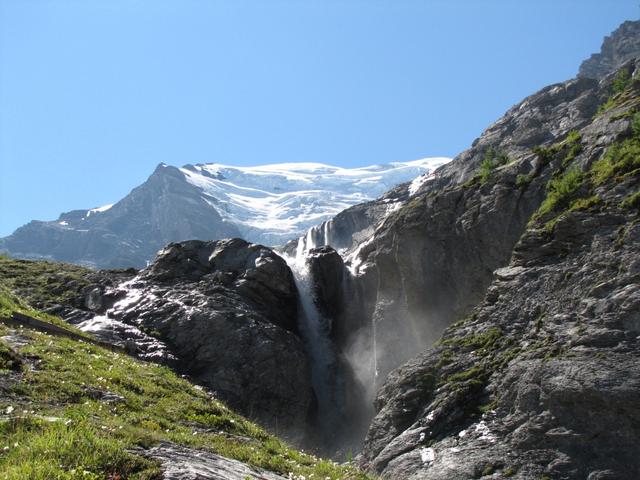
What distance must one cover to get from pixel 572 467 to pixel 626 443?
163cm

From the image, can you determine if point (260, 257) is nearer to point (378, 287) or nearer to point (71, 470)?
point (378, 287)

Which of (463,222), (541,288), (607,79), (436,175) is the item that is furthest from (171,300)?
(607,79)

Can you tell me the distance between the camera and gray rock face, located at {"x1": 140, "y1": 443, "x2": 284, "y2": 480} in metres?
9.29

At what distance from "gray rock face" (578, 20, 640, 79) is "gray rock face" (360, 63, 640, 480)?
152713 millimetres

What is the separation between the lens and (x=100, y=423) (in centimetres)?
1166

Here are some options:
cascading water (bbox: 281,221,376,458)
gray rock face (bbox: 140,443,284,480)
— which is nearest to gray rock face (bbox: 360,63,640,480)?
gray rock face (bbox: 140,443,284,480)

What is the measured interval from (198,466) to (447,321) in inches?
1305

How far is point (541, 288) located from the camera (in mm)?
24203

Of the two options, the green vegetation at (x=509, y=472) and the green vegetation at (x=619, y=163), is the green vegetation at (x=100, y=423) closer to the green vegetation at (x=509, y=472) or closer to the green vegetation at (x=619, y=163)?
the green vegetation at (x=509, y=472)

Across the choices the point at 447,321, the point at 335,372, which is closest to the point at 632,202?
the point at 447,321

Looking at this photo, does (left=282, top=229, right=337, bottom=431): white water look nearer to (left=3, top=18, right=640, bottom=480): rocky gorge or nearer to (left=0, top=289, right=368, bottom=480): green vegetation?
(left=3, top=18, right=640, bottom=480): rocky gorge

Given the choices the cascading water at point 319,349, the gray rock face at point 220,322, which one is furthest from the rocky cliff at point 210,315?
the cascading water at point 319,349

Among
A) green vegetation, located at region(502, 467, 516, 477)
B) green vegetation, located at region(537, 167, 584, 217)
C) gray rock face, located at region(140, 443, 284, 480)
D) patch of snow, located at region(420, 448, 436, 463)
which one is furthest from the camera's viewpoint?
green vegetation, located at region(537, 167, 584, 217)

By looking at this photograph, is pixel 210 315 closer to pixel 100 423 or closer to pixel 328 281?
pixel 328 281
